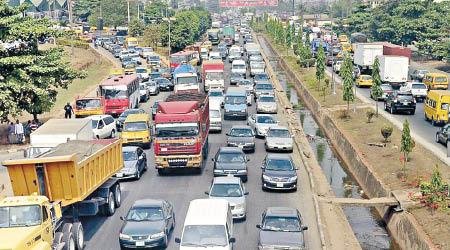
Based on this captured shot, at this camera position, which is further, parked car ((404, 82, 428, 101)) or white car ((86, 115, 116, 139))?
parked car ((404, 82, 428, 101))

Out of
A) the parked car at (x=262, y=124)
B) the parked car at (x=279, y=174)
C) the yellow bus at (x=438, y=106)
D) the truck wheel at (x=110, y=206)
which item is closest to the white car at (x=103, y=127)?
the parked car at (x=262, y=124)

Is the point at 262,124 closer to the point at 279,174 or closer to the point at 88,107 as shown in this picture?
the point at 279,174

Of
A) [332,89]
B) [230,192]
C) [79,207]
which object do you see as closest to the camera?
[79,207]

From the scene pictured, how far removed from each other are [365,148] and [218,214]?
20.3m

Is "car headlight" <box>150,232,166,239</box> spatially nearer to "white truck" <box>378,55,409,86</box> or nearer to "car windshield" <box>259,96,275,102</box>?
"car windshield" <box>259,96,275,102</box>

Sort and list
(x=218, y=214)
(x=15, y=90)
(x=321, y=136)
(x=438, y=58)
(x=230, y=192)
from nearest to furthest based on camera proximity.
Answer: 1. (x=218, y=214)
2. (x=230, y=192)
3. (x=15, y=90)
4. (x=321, y=136)
5. (x=438, y=58)

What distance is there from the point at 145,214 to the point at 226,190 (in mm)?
4439

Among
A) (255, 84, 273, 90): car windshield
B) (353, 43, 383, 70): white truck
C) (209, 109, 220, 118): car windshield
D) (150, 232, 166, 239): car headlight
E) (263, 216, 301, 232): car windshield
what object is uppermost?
(353, 43, 383, 70): white truck

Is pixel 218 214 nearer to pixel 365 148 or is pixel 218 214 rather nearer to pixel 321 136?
pixel 365 148

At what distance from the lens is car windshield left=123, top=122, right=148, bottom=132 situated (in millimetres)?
38428

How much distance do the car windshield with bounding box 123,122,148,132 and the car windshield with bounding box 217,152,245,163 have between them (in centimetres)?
867

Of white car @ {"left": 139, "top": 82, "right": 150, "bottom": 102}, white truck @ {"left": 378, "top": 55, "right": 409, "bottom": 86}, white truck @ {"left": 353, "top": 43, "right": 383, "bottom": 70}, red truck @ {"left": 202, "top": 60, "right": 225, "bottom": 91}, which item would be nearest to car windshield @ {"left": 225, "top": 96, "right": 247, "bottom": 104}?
red truck @ {"left": 202, "top": 60, "right": 225, "bottom": 91}

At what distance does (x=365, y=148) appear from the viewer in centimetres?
3806

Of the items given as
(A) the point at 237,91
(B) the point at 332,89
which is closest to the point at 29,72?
(A) the point at 237,91
